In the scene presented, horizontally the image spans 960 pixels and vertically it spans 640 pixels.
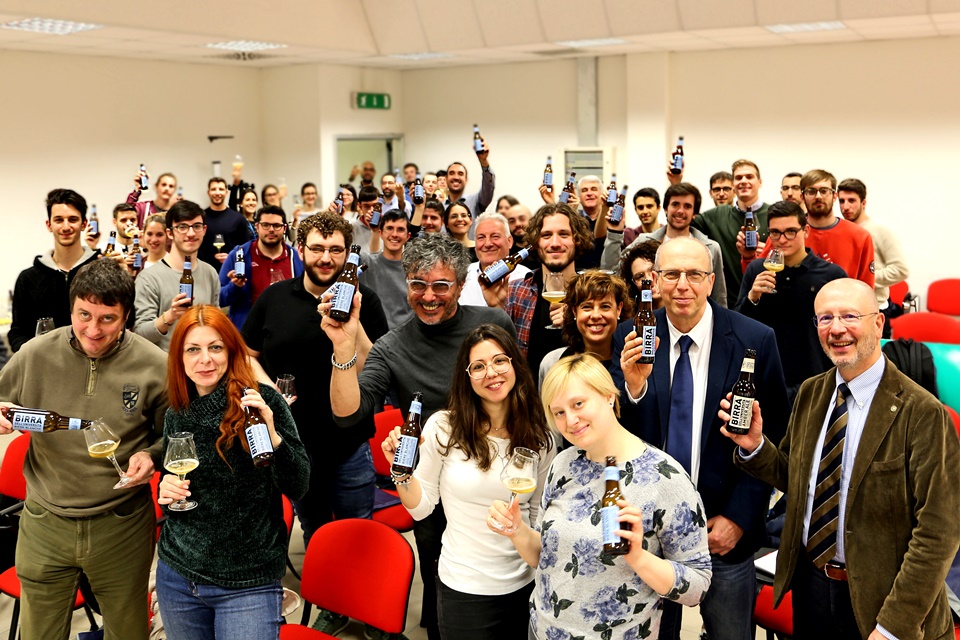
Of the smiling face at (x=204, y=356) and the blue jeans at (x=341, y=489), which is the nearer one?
the smiling face at (x=204, y=356)

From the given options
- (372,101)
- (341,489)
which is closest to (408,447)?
(341,489)

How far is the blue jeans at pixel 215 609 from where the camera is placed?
288 cm

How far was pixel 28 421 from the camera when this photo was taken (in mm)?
3061

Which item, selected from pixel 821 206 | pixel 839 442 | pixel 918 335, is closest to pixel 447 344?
pixel 839 442

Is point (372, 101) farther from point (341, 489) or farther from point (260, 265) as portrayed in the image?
point (341, 489)

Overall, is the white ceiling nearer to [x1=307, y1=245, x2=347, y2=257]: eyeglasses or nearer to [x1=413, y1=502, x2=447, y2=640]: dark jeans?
[x1=307, y1=245, x2=347, y2=257]: eyeglasses

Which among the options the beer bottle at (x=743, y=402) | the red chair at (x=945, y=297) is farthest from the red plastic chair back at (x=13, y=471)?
the red chair at (x=945, y=297)

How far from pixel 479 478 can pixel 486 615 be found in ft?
1.50

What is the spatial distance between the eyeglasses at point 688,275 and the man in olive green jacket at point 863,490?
1.34 ft

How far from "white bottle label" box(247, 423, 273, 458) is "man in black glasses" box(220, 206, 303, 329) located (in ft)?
9.00

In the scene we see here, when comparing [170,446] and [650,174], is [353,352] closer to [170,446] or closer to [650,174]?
[170,446]

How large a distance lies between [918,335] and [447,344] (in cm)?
434

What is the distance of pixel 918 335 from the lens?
621 centimetres

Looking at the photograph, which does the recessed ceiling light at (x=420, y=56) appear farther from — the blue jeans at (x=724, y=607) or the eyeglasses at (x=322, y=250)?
the blue jeans at (x=724, y=607)
